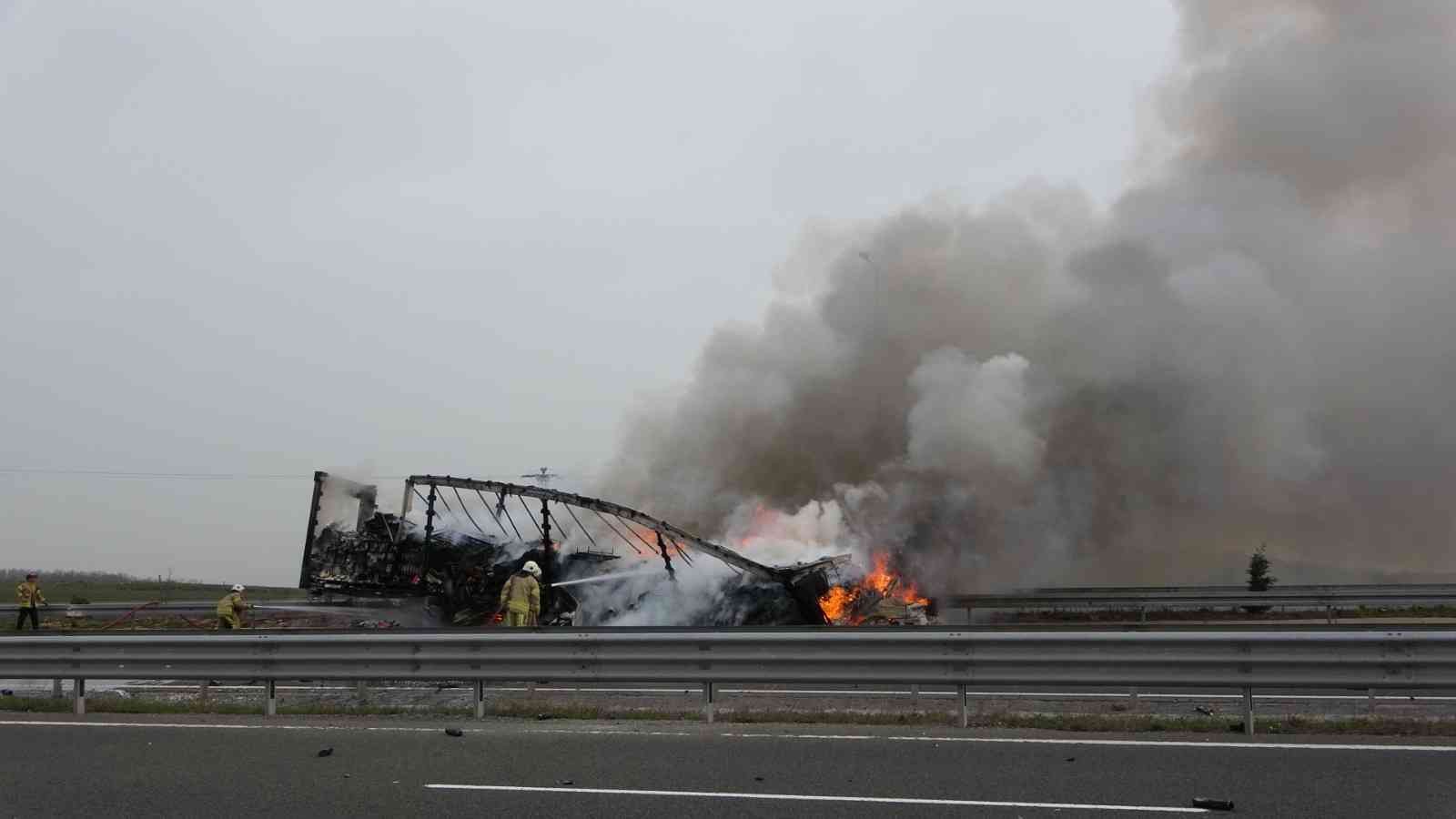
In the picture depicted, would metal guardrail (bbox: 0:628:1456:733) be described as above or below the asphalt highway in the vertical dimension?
above

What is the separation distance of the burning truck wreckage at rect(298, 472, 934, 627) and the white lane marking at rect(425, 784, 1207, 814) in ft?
43.7

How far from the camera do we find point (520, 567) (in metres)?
21.2

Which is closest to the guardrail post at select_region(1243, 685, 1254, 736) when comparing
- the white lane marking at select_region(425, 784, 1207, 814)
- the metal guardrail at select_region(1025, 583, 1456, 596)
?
the white lane marking at select_region(425, 784, 1207, 814)

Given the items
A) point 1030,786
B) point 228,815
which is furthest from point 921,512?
point 228,815

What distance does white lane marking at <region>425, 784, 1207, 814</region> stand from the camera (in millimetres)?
6727

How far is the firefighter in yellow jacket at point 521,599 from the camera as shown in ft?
50.3

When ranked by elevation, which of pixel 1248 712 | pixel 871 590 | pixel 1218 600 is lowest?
pixel 1248 712

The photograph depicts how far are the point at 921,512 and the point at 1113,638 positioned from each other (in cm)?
1834

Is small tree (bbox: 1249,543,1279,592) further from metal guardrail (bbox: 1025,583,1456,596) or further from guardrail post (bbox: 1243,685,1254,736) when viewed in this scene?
guardrail post (bbox: 1243,685,1254,736)

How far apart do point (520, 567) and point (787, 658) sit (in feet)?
38.6

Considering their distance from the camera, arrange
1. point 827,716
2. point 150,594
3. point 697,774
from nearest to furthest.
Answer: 1. point 697,774
2. point 827,716
3. point 150,594

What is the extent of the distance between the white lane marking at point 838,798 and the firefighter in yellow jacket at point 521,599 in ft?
25.6

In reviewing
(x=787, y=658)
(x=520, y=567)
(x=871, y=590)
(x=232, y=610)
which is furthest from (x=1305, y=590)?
(x=232, y=610)

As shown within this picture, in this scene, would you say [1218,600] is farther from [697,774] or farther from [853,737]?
[697,774]
